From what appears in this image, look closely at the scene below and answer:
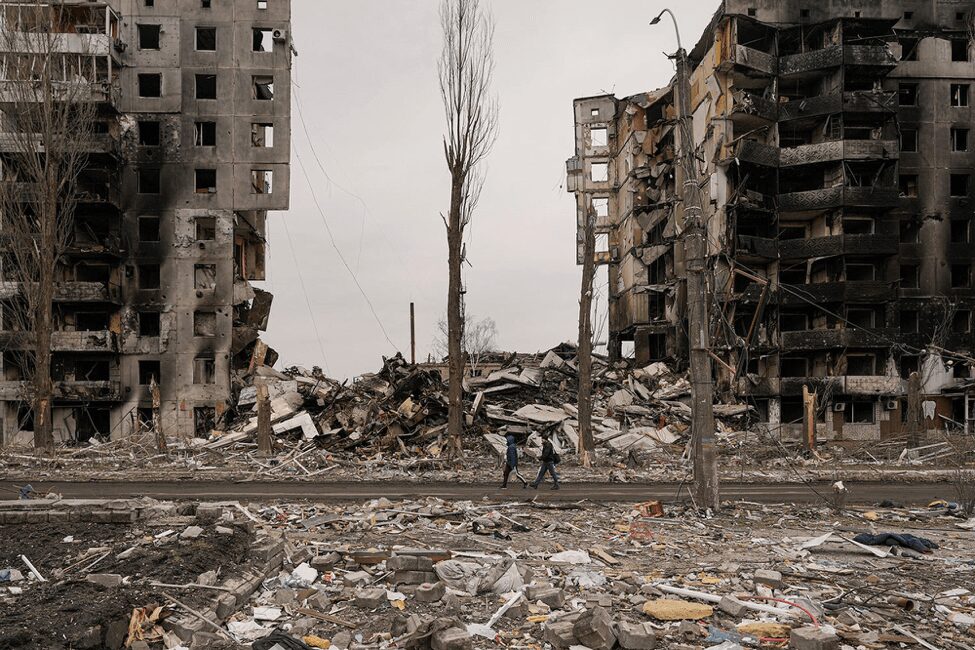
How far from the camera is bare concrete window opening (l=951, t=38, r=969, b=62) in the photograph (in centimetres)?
4625

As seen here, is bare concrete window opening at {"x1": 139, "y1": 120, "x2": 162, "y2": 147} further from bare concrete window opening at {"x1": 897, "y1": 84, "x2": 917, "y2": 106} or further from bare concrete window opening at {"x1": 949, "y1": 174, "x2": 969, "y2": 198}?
bare concrete window opening at {"x1": 949, "y1": 174, "x2": 969, "y2": 198}

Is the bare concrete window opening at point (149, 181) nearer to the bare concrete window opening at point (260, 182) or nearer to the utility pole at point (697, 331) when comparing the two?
the bare concrete window opening at point (260, 182)

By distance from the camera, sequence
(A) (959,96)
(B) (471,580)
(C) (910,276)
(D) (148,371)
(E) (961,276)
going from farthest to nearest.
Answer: (A) (959,96) → (E) (961,276) → (C) (910,276) → (D) (148,371) → (B) (471,580)

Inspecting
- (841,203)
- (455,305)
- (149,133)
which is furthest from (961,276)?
(149,133)

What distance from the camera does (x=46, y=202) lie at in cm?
3006

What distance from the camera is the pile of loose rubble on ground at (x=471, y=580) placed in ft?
22.7

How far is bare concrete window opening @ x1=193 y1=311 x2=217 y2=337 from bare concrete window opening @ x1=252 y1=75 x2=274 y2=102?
44.1 ft

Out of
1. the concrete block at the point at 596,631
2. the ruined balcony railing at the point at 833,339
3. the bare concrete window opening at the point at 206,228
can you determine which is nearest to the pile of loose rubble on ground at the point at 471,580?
the concrete block at the point at 596,631

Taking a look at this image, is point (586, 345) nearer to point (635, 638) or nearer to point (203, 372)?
point (635, 638)

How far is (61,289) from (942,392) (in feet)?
171

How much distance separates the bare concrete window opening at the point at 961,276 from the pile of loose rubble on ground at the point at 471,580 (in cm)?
4015

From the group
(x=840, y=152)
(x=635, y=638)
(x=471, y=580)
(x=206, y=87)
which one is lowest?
(x=471, y=580)

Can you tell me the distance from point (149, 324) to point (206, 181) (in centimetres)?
924

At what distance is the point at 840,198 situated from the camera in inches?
1641
